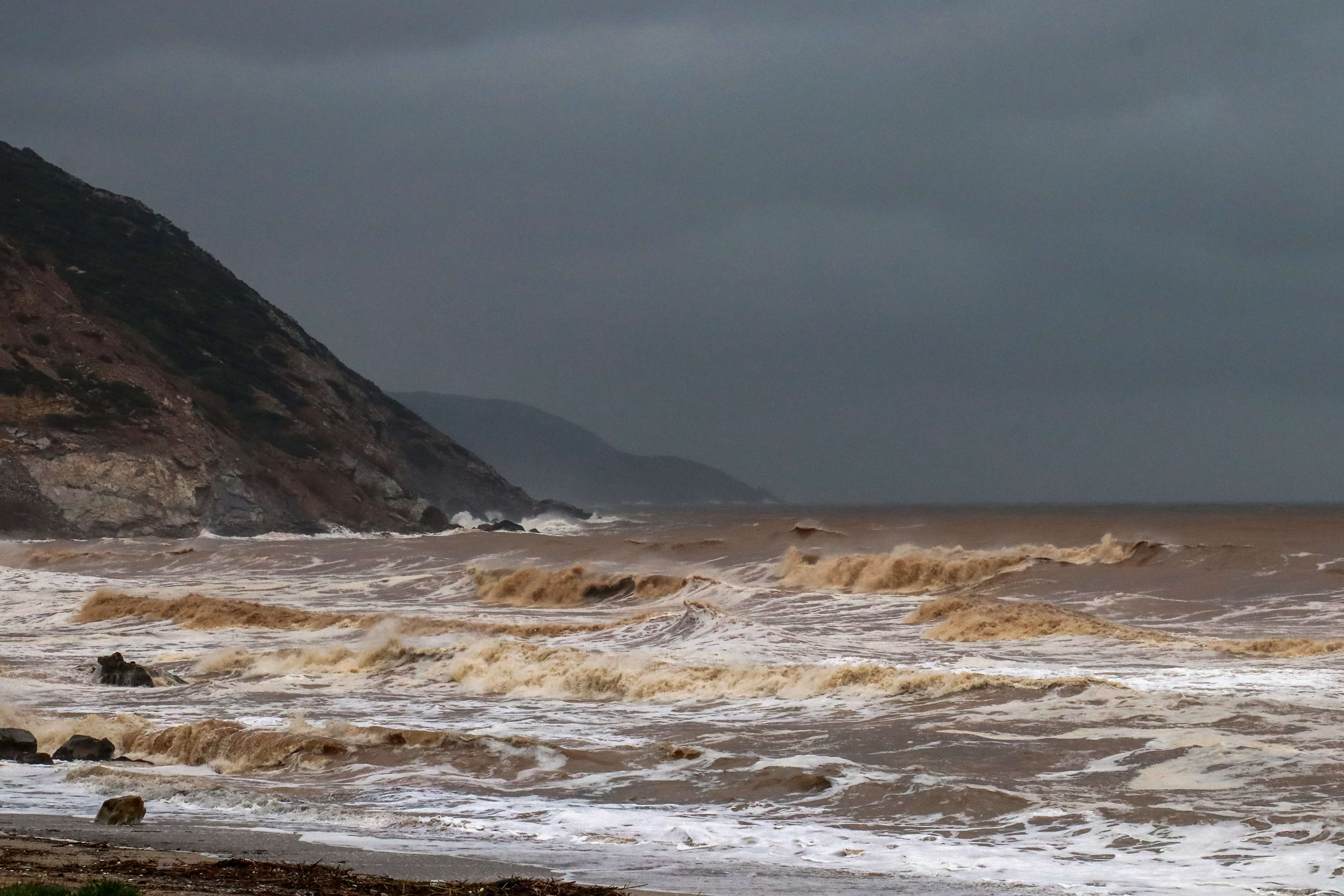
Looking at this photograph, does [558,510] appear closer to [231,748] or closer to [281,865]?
[231,748]

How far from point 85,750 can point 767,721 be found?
7.13m

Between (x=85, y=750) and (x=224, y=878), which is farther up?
(x=224, y=878)

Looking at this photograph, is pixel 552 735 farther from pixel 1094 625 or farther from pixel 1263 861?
pixel 1094 625

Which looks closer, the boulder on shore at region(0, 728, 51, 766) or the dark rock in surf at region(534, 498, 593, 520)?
the boulder on shore at region(0, 728, 51, 766)

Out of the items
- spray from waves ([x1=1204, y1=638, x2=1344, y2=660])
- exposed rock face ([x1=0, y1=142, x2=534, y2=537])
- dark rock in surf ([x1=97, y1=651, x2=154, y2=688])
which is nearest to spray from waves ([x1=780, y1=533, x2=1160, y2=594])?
spray from waves ([x1=1204, y1=638, x2=1344, y2=660])

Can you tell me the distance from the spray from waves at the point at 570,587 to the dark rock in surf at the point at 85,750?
2098 cm

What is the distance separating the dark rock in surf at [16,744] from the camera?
41.7ft

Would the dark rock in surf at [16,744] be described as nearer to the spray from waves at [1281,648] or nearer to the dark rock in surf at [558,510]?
the spray from waves at [1281,648]

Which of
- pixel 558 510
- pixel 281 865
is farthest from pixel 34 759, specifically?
pixel 558 510

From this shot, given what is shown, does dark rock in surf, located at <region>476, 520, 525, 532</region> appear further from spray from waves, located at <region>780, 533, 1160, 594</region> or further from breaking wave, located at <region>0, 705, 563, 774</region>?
breaking wave, located at <region>0, 705, 563, 774</region>

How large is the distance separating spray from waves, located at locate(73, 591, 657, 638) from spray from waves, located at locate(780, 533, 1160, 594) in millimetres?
8989

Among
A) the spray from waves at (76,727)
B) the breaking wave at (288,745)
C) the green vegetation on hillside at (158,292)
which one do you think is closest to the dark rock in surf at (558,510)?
the green vegetation on hillside at (158,292)

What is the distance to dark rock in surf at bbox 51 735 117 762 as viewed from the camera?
12.8m

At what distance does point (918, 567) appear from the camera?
34281mm
